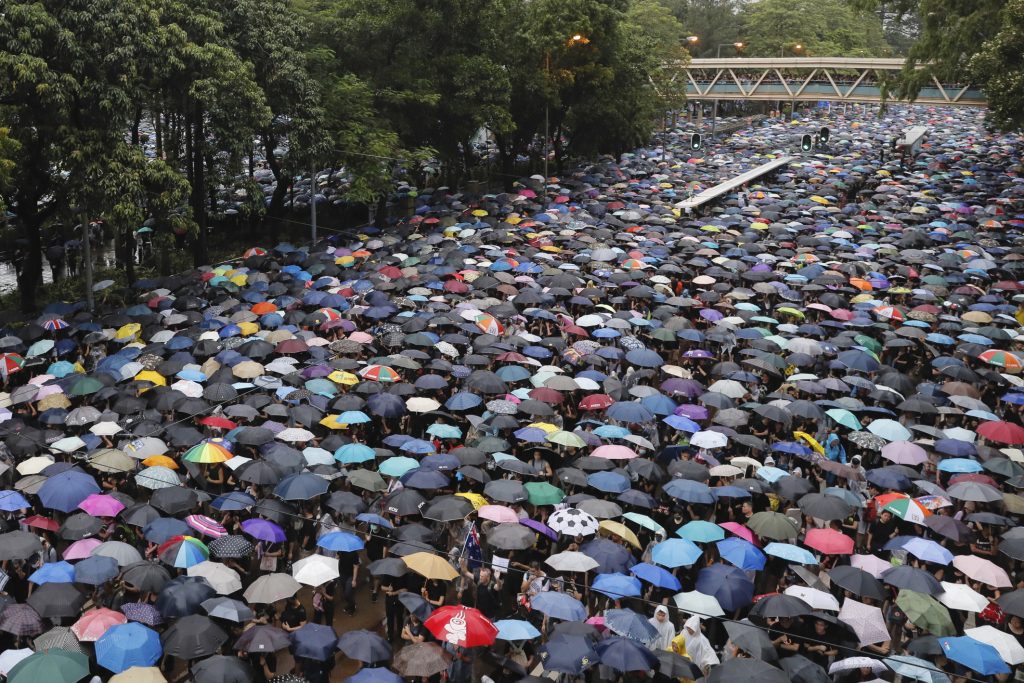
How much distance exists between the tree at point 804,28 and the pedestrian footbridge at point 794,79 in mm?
11006

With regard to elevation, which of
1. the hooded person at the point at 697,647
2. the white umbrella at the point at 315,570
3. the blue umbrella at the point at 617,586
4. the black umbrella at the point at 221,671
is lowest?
the hooded person at the point at 697,647

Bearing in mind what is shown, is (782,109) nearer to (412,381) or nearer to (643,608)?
(412,381)

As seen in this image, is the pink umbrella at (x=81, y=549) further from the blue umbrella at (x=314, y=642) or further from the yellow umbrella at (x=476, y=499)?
the yellow umbrella at (x=476, y=499)

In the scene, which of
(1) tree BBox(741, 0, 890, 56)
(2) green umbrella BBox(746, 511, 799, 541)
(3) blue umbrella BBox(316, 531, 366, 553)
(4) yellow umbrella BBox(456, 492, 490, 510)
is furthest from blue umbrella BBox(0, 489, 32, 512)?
(1) tree BBox(741, 0, 890, 56)

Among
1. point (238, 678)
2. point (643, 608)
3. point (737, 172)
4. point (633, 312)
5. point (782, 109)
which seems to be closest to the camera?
point (238, 678)

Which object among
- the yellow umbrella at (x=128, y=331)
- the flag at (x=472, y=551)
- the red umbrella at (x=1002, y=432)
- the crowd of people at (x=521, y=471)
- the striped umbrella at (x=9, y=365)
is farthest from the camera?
the yellow umbrella at (x=128, y=331)

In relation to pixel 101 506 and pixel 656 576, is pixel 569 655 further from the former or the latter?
pixel 101 506

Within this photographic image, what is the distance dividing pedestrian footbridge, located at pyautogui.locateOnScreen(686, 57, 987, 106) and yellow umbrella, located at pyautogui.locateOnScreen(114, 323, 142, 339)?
133 ft

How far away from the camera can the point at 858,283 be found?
73.6 feet

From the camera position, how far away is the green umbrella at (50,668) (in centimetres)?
791

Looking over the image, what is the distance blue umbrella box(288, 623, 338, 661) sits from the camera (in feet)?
28.7

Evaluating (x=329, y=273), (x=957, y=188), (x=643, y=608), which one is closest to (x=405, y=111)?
(x=329, y=273)

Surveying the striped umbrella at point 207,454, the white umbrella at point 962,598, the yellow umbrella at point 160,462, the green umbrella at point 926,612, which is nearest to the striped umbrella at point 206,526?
the striped umbrella at point 207,454

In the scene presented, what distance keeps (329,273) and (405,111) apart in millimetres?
9814
